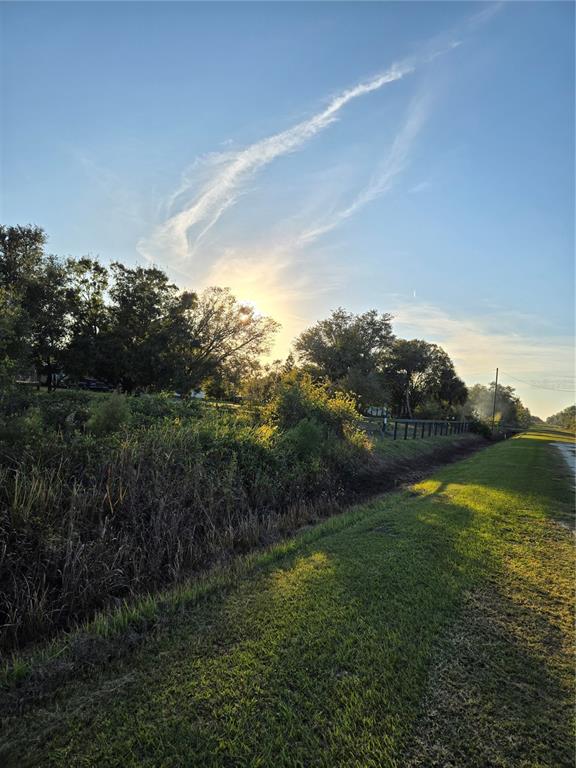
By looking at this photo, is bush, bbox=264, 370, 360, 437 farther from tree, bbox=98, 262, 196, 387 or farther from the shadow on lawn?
tree, bbox=98, 262, 196, 387

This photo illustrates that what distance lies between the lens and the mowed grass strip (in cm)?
217

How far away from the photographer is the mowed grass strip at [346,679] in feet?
7.11

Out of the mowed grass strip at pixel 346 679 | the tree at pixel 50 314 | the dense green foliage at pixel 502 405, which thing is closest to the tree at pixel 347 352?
the tree at pixel 50 314

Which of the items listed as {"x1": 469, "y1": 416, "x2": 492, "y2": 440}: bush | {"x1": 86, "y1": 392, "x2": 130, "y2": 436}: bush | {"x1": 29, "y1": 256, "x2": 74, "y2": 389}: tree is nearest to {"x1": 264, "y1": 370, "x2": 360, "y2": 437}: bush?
{"x1": 86, "y1": 392, "x2": 130, "y2": 436}: bush

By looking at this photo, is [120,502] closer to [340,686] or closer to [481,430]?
[340,686]

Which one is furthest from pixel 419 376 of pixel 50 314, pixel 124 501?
pixel 124 501

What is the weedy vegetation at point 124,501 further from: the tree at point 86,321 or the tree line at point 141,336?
the tree at point 86,321

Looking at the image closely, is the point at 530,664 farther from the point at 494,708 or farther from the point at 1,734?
the point at 1,734

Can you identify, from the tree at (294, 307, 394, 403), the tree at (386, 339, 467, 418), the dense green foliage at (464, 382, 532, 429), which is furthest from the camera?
the dense green foliage at (464, 382, 532, 429)

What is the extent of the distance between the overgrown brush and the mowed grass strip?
178 centimetres

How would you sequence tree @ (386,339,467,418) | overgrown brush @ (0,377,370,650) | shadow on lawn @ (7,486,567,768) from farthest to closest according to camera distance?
tree @ (386,339,467,418)
overgrown brush @ (0,377,370,650)
shadow on lawn @ (7,486,567,768)

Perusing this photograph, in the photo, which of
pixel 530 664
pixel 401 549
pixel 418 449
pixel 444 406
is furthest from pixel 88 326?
pixel 444 406

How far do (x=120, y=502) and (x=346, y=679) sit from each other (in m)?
4.48

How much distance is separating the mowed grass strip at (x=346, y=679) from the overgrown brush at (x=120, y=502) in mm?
1780
